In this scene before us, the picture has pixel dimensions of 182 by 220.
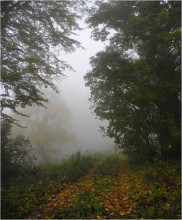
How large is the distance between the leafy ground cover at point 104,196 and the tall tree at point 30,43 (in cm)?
370

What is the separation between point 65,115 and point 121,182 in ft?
84.3

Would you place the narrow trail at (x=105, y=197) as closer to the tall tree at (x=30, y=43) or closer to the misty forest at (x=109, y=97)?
the misty forest at (x=109, y=97)

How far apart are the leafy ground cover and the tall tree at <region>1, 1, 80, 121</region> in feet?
12.1

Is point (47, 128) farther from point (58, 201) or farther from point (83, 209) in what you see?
point (83, 209)

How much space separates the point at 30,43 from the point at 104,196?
24.9 ft

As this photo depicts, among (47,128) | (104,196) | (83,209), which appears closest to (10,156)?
(104,196)

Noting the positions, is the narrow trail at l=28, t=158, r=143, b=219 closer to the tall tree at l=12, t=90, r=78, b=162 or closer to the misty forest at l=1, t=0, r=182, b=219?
the misty forest at l=1, t=0, r=182, b=219

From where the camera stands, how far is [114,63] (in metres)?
10.9

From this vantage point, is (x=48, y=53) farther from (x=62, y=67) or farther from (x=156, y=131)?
(x=156, y=131)

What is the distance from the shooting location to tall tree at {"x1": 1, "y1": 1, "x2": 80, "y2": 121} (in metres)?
10.0

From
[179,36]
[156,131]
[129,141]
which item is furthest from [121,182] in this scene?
[179,36]

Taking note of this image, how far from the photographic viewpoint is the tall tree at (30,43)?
10023mm

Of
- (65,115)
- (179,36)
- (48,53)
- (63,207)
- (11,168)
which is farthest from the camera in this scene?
(65,115)

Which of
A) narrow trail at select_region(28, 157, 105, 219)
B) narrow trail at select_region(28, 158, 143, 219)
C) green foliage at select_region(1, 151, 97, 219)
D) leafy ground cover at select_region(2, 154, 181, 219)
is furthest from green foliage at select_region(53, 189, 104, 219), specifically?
green foliage at select_region(1, 151, 97, 219)
